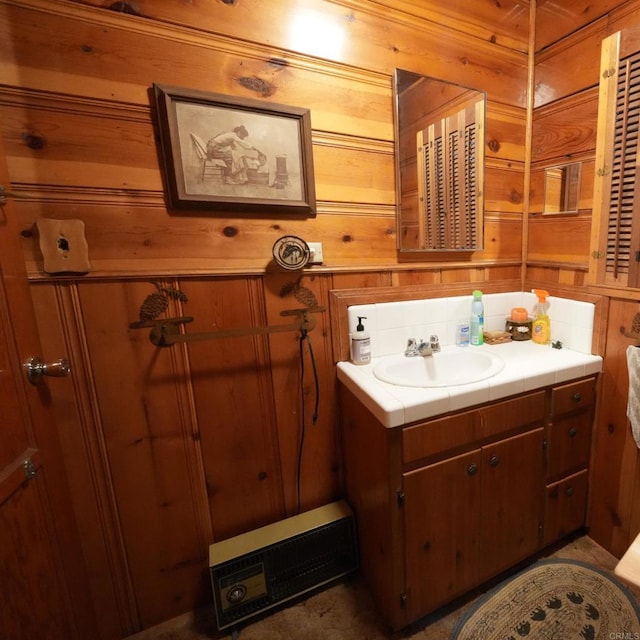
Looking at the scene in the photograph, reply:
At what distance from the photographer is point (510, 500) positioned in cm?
117

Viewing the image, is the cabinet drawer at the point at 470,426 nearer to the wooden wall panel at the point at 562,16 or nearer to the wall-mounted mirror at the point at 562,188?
the wall-mounted mirror at the point at 562,188

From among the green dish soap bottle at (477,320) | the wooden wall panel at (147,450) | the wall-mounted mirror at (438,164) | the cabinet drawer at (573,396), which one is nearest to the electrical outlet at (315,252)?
the wall-mounted mirror at (438,164)

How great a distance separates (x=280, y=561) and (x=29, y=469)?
869mm

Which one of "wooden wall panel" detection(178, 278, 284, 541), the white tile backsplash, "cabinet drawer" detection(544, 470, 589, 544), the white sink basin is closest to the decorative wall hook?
the white tile backsplash

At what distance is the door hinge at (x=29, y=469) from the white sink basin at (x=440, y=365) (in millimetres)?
1003

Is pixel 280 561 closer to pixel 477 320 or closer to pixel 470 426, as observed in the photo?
pixel 470 426

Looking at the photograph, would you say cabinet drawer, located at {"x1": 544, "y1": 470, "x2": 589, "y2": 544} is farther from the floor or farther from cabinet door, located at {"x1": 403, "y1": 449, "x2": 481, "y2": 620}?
cabinet door, located at {"x1": 403, "y1": 449, "x2": 481, "y2": 620}

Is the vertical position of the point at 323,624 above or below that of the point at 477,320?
below

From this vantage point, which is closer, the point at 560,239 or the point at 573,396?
the point at 573,396

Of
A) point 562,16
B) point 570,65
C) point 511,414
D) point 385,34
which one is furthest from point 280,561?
point 562,16

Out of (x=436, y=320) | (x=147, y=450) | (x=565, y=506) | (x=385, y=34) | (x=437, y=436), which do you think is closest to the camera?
(x=437, y=436)

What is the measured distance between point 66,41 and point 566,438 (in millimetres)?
2078

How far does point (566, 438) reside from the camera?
125 cm

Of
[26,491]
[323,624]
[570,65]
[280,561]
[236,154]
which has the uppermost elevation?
[570,65]
